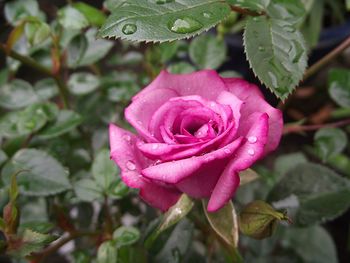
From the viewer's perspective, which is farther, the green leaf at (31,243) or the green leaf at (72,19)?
the green leaf at (72,19)

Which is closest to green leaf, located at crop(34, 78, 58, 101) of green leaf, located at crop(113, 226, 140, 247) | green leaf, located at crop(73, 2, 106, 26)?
green leaf, located at crop(73, 2, 106, 26)

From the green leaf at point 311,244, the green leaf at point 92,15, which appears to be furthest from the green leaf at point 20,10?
the green leaf at point 311,244

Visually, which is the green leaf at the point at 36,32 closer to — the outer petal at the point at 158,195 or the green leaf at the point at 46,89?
the green leaf at the point at 46,89

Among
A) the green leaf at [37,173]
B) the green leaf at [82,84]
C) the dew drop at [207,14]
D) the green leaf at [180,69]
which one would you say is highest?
the dew drop at [207,14]

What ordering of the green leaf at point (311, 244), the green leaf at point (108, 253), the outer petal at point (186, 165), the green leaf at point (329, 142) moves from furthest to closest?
the green leaf at point (311, 244), the green leaf at point (329, 142), the green leaf at point (108, 253), the outer petal at point (186, 165)

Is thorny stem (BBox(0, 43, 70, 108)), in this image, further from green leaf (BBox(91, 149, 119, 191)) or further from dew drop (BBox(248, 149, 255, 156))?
dew drop (BBox(248, 149, 255, 156))

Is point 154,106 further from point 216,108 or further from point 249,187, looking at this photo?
point 249,187

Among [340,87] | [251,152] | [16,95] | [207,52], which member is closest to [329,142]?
[340,87]

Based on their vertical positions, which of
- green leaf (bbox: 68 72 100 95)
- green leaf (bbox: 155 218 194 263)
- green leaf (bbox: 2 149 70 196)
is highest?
green leaf (bbox: 2 149 70 196)
